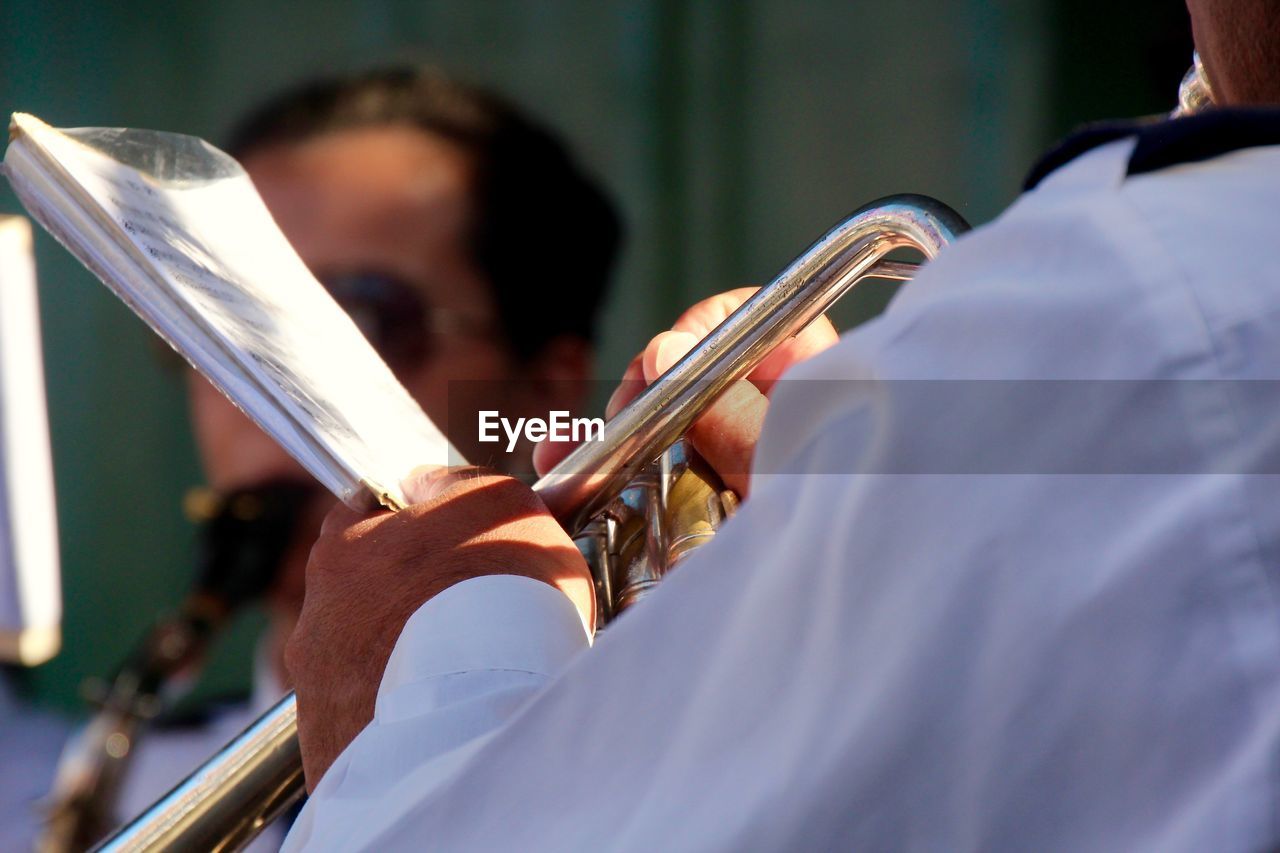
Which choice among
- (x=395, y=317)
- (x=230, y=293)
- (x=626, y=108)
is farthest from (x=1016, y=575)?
(x=626, y=108)

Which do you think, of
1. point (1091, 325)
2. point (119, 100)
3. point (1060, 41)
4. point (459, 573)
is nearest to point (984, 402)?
point (1091, 325)

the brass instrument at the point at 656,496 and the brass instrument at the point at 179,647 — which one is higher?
the brass instrument at the point at 656,496

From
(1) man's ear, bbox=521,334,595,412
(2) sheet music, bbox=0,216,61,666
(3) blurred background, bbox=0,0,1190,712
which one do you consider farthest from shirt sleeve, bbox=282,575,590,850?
(3) blurred background, bbox=0,0,1190,712

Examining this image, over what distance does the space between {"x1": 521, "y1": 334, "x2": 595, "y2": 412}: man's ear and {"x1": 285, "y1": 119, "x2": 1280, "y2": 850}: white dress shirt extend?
1.44 meters

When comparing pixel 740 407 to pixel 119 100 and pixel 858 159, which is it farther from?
pixel 119 100

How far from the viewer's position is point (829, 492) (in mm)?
421

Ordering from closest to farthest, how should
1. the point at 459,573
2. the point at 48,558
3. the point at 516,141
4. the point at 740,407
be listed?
1. the point at 459,573
2. the point at 740,407
3. the point at 48,558
4. the point at 516,141

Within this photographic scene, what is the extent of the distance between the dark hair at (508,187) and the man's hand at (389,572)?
130 centimetres

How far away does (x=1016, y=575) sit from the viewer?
1.33ft

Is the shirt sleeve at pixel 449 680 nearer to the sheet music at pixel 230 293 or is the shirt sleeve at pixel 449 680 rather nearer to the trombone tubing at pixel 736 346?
the sheet music at pixel 230 293

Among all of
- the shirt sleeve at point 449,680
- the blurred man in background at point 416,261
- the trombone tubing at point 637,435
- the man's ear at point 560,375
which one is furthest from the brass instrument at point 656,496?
the man's ear at point 560,375

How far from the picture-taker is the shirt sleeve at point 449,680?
52 centimetres

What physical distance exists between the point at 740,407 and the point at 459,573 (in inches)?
10.6

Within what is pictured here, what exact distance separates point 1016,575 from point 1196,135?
0.16m
